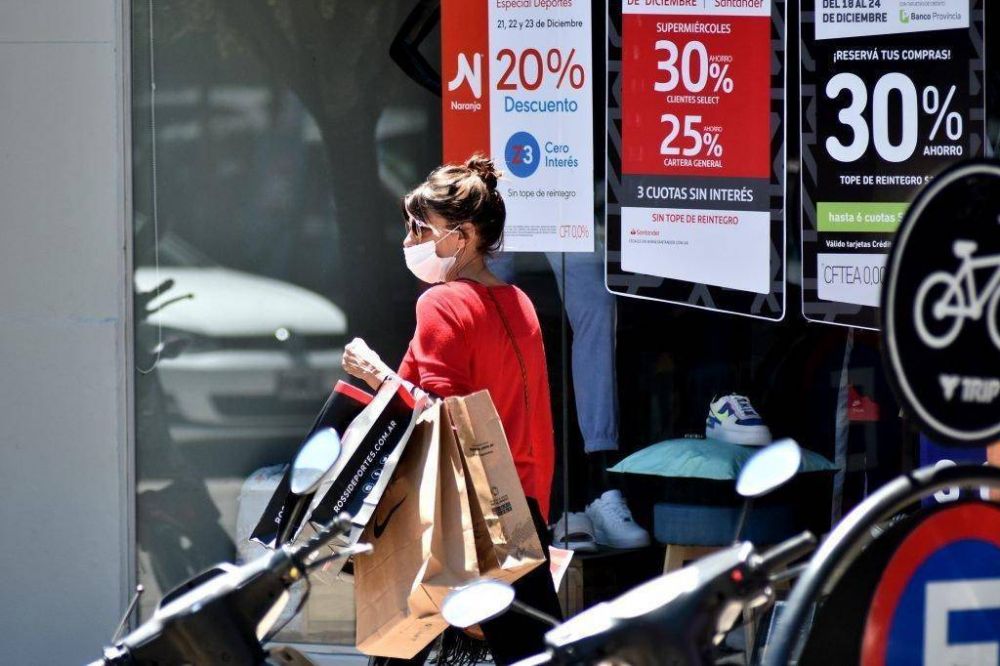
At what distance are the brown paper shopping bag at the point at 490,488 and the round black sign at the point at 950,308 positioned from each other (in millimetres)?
1579

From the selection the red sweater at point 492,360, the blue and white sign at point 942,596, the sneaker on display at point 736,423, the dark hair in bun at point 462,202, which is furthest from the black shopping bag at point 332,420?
the sneaker on display at point 736,423

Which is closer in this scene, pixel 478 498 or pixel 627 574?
pixel 478 498

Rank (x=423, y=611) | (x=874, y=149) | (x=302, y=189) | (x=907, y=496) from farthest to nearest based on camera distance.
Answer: (x=302, y=189)
(x=874, y=149)
(x=423, y=611)
(x=907, y=496)

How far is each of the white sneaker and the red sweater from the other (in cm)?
188

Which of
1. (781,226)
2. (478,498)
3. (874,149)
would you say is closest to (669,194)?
(781,226)

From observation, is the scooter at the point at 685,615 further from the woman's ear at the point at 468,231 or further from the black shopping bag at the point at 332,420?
the woman's ear at the point at 468,231

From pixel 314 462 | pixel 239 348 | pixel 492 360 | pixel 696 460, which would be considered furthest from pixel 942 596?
pixel 239 348

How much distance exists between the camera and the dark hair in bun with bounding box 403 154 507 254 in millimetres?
4195

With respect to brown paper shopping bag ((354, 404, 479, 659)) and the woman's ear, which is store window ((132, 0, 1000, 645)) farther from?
brown paper shopping bag ((354, 404, 479, 659))

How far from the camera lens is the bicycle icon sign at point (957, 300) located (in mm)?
2287

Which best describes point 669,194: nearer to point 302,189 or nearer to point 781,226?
point 781,226

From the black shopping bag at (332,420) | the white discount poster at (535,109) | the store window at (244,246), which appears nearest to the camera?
the black shopping bag at (332,420)

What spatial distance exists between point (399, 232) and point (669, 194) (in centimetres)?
119

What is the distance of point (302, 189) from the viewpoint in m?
6.22
